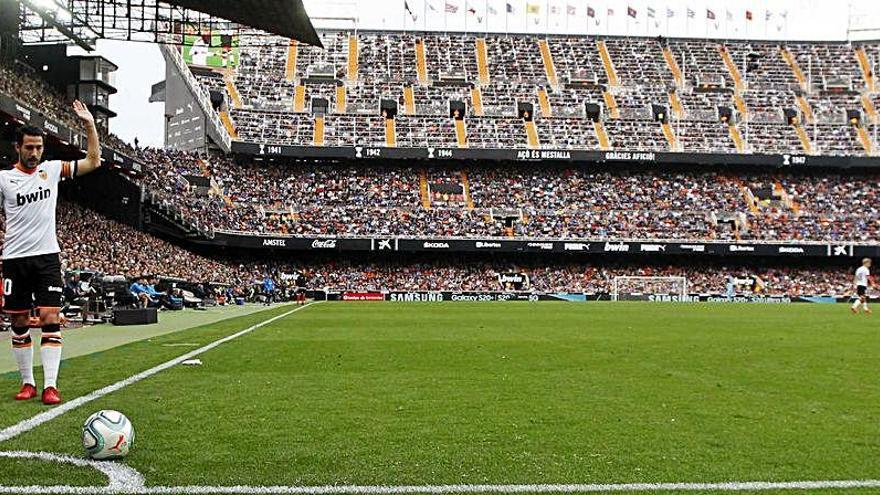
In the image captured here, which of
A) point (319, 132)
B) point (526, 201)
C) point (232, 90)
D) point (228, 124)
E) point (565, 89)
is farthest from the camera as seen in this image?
point (565, 89)

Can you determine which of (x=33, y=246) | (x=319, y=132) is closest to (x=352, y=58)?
(x=319, y=132)

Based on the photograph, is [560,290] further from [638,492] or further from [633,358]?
[638,492]

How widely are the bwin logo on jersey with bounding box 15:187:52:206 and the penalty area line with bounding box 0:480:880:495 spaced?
346 cm

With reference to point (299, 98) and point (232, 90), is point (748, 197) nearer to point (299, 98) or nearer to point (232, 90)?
point (299, 98)

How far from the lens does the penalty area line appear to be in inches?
154

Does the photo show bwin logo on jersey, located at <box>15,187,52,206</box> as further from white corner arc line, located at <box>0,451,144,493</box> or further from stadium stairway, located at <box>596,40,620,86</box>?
stadium stairway, located at <box>596,40,620,86</box>

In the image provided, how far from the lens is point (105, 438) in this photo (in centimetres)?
455

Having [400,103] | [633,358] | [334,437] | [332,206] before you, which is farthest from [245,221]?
[334,437]

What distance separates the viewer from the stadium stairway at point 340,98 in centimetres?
6078

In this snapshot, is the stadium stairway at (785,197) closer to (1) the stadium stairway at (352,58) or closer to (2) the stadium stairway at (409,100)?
(2) the stadium stairway at (409,100)

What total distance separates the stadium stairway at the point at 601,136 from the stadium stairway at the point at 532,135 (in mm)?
4123

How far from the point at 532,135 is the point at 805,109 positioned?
20.5 meters

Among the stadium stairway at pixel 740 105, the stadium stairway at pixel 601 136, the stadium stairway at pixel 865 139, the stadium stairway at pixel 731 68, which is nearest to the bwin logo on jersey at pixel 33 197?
the stadium stairway at pixel 601 136

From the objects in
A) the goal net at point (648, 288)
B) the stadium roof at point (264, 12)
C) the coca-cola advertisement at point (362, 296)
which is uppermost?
the stadium roof at point (264, 12)
